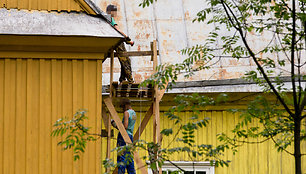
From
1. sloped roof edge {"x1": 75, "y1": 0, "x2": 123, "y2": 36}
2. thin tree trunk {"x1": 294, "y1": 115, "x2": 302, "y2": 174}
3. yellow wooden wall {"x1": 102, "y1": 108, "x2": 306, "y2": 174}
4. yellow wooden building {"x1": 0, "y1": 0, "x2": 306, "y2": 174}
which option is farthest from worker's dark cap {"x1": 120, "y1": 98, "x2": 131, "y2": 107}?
thin tree trunk {"x1": 294, "y1": 115, "x2": 302, "y2": 174}

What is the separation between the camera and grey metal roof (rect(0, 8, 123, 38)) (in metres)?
11.0

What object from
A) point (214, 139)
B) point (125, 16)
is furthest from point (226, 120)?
point (125, 16)

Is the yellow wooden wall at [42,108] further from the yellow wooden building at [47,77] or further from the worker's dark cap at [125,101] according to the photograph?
the worker's dark cap at [125,101]

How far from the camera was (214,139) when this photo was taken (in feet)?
54.9

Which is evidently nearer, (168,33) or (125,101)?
(125,101)

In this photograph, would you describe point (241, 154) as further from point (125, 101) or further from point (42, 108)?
point (42, 108)

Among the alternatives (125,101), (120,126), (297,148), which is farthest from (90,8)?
(297,148)

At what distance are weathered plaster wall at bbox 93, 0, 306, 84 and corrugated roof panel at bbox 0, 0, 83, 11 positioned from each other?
17.4ft

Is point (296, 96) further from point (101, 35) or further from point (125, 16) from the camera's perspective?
point (125, 16)

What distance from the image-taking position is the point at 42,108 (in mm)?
11258

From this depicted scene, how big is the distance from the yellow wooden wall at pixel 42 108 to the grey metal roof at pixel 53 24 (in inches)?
22.1

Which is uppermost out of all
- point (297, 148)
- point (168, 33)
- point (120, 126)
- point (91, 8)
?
point (168, 33)

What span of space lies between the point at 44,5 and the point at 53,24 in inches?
20.0

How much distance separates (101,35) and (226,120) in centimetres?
653
